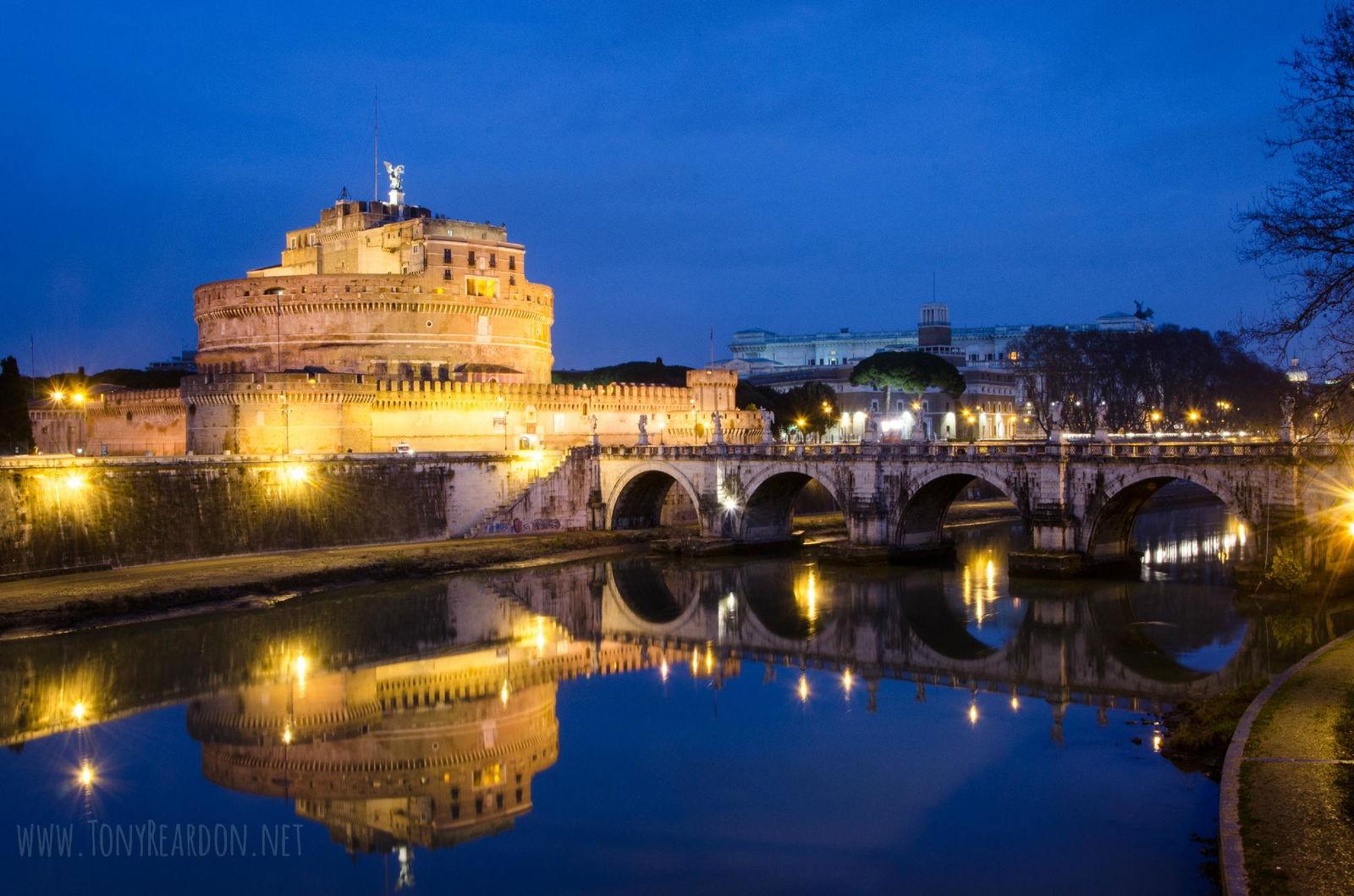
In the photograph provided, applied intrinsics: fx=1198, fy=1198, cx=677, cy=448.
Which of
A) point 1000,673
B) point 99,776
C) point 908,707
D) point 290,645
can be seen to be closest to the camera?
point 99,776

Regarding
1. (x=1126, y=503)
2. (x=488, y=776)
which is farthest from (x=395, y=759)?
(x=1126, y=503)

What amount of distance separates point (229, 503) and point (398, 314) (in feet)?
68.0

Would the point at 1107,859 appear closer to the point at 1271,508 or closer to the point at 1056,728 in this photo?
the point at 1056,728

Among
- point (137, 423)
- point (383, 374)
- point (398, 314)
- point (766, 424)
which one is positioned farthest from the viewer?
point (766, 424)

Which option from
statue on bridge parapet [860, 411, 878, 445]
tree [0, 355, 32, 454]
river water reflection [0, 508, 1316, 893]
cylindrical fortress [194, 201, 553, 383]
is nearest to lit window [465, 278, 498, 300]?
cylindrical fortress [194, 201, 553, 383]

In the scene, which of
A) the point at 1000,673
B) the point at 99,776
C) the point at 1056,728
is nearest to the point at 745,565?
the point at 1000,673

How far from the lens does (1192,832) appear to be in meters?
15.9

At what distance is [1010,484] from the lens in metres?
37.6

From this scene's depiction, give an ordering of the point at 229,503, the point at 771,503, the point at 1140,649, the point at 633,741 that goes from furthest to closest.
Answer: the point at 771,503, the point at 229,503, the point at 1140,649, the point at 633,741

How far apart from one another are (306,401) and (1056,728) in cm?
3485

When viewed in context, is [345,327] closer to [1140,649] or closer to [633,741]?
[633,741]

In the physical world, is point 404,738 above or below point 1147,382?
below

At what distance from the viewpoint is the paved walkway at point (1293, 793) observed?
11.2 meters

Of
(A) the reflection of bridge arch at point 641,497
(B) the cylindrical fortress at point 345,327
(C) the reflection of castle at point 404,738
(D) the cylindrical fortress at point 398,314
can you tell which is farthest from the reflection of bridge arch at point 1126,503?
(B) the cylindrical fortress at point 345,327
